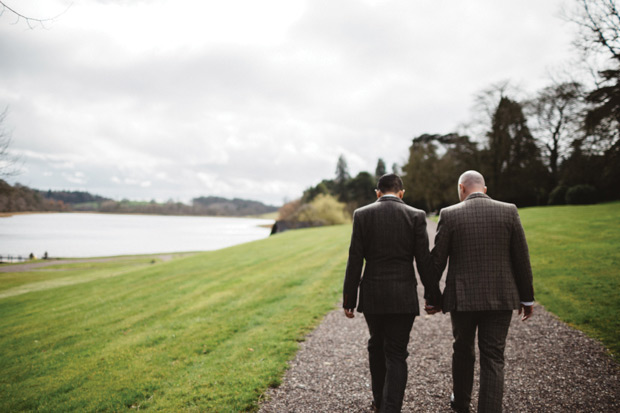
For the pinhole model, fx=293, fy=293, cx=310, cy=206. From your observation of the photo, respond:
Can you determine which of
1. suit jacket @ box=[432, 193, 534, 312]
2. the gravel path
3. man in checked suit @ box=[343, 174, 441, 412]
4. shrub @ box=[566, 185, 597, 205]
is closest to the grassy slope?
the gravel path

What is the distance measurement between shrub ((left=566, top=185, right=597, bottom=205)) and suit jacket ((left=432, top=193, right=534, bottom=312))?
28.6m

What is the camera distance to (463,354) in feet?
10.1

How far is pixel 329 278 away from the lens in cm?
1118

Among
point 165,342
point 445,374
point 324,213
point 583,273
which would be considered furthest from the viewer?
point 324,213

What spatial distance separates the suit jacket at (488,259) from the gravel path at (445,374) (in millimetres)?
1534

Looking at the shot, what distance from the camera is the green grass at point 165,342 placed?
4.26 metres

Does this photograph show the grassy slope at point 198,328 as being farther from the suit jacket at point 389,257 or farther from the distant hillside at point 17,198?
the distant hillside at point 17,198

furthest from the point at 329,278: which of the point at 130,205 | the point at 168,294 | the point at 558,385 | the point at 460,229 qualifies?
the point at 130,205

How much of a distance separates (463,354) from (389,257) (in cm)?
133

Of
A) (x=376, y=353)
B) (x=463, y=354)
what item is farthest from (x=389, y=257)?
(x=463, y=354)

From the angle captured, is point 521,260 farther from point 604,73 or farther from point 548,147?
point 548,147

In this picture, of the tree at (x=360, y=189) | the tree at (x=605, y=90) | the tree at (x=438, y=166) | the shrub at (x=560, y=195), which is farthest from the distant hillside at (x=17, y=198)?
the tree at (x=360, y=189)

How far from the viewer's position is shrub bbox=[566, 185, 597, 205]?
2339cm

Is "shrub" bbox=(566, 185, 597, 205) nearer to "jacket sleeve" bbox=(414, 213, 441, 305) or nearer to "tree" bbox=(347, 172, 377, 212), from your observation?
"jacket sleeve" bbox=(414, 213, 441, 305)
